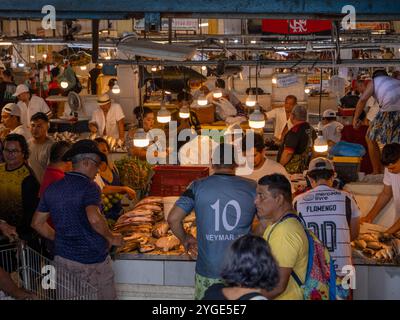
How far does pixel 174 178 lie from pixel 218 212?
10.0 ft

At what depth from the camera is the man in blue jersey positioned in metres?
4.38

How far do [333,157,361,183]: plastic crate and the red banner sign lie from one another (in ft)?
5.40

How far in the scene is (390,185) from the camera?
6.39 meters

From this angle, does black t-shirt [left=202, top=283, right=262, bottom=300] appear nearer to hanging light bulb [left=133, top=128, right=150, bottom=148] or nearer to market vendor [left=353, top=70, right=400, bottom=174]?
market vendor [left=353, top=70, right=400, bottom=174]

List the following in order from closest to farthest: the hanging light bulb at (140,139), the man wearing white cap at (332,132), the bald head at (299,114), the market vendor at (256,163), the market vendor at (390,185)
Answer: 1. the market vendor at (390,185)
2. the market vendor at (256,163)
3. the hanging light bulb at (140,139)
4. the bald head at (299,114)
5. the man wearing white cap at (332,132)

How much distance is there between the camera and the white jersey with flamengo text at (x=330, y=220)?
15.4 ft

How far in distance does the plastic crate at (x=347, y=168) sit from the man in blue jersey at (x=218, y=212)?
3206 millimetres

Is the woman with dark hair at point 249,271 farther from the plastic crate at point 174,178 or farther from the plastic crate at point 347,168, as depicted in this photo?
the plastic crate at point 347,168

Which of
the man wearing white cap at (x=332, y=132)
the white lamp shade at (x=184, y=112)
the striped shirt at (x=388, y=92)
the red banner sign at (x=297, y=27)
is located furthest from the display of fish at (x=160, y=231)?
the white lamp shade at (x=184, y=112)

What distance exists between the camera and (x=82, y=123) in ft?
44.2

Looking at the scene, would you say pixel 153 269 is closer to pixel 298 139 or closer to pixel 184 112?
pixel 298 139

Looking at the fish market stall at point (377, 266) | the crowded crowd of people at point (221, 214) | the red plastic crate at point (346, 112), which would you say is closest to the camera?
the crowded crowd of people at point (221, 214)

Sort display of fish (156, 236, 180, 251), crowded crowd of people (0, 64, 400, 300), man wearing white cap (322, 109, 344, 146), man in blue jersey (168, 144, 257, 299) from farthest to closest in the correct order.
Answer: man wearing white cap (322, 109, 344, 146)
display of fish (156, 236, 180, 251)
man in blue jersey (168, 144, 257, 299)
crowded crowd of people (0, 64, 400, 300)

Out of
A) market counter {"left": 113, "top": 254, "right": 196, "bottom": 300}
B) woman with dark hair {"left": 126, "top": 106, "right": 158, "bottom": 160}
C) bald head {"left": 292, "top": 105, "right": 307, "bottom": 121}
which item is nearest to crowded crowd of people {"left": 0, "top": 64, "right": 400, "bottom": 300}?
market counter {"left": 113, "top": 254, "right": 196, "bottom": 300}
